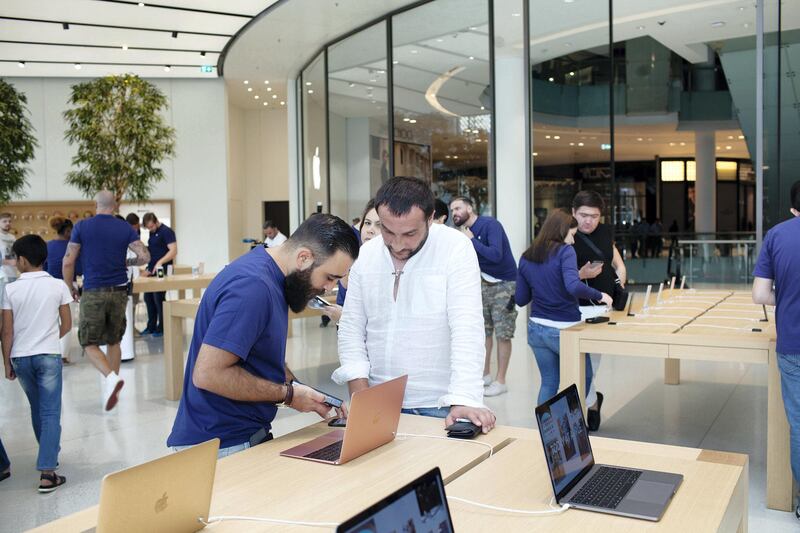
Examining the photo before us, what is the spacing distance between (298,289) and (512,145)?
26.8ft

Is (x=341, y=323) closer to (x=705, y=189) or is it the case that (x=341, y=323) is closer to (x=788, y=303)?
(x=788, y=303)

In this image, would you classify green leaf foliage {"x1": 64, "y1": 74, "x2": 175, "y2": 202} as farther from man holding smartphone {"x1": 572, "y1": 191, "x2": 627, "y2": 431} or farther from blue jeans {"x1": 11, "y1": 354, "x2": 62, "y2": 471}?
man holding smartphone {"x1": 572, "y1": 191, "x2": 627, "y2": 431}

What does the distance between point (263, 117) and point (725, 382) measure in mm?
16385

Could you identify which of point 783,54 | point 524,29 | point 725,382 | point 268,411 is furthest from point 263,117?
point 268,411

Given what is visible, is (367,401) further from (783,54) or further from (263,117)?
(263,117)

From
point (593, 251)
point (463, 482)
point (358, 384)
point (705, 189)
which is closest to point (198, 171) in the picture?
point (705, 189)

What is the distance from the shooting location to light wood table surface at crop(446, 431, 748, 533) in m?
1.74

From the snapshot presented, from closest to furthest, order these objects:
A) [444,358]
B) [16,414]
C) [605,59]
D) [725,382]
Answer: [444,358]
[16,414]
[725,382]
[605,59]

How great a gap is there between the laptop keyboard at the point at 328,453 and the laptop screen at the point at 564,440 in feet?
2.10

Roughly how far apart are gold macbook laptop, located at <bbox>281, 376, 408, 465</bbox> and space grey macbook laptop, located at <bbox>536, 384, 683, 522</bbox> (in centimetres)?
48

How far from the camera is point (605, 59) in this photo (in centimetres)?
958

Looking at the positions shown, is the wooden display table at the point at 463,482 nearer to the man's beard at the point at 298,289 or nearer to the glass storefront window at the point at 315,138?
the man's beard at the point at 298,289

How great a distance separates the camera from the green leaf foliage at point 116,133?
1313 cm

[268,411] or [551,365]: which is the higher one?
[268,411]
